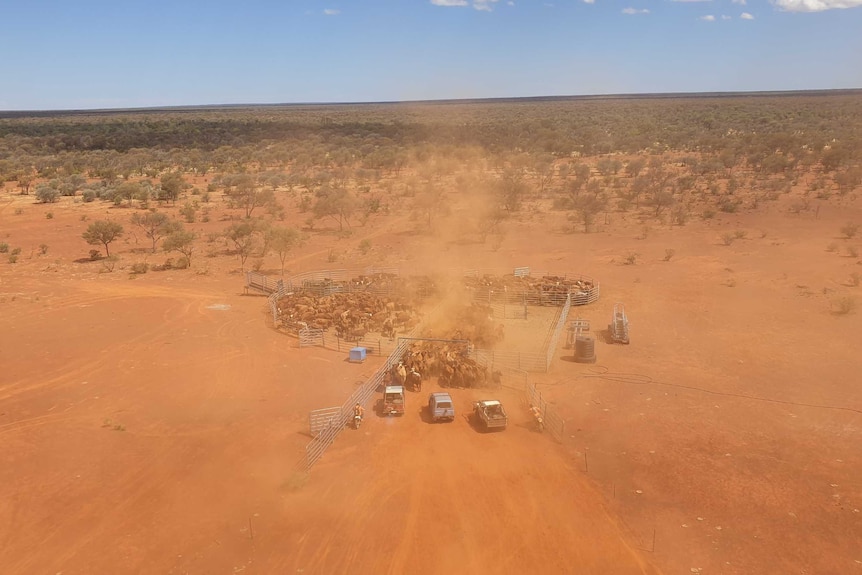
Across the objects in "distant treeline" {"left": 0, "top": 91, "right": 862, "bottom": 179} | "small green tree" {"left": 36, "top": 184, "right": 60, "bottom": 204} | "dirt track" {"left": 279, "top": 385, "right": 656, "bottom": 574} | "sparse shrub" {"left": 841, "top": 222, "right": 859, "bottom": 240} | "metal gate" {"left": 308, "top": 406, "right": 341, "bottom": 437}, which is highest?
"distant treeline" {"left": 0, "top": 91, "right": 862, "bottom": 179}

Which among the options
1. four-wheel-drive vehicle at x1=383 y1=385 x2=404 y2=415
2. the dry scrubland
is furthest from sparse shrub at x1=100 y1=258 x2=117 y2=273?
four-wheel-drive vehicle at x1=383 y1=385 x2=404 y2=415

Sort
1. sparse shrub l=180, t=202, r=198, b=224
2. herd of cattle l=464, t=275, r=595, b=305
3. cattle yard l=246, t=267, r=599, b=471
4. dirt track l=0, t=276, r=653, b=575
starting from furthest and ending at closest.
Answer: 1. sparse shrub l=180, t=202, r=198, b=224
2. herd of cattle l=464, t=275, r=595, b=305
3. cattle yard l=246, t=267, r=599, b=471
4. dirt track l=0, t=276, r=653, b=575

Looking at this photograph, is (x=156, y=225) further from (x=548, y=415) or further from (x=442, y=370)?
(x=548, y=415)

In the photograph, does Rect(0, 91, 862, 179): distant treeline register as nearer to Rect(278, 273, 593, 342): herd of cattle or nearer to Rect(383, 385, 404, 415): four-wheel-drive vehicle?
Rect(278, 273, 593, 342): herd of cattle

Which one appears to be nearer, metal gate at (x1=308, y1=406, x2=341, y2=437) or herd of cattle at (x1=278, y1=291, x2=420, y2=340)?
metal gate at (x1=308, y1=406, x2=341, y2=437)

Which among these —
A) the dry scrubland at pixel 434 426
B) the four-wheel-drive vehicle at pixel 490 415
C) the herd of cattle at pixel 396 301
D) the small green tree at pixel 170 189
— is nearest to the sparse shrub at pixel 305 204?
the dry scrubland at pixel 434 426

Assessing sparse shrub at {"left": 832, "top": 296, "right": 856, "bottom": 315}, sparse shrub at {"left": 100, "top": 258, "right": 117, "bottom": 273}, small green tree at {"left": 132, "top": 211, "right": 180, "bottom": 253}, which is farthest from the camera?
small green tree at {"left": 132, "top": 211, "right": 180, "bottom": 253}

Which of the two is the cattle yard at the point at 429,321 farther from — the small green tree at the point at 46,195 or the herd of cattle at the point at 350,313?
the small green tree at the point at 46,195

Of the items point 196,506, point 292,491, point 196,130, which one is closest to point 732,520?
point 292,491
